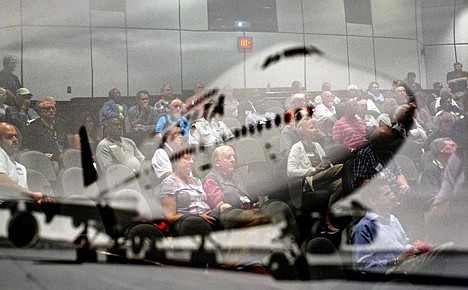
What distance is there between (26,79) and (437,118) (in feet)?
3.12

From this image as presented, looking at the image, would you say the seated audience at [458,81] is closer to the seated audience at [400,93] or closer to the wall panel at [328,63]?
the seated audience at [400,93]

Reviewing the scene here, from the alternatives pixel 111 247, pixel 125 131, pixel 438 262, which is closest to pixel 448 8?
pixel 438 262

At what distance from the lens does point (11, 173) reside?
1062mm

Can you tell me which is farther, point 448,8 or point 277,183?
point 448,8

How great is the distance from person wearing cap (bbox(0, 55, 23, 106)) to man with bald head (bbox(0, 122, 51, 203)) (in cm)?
6

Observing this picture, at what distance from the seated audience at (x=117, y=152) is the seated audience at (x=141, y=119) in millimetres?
19

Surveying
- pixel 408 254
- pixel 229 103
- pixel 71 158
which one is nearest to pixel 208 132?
pixel 229 103

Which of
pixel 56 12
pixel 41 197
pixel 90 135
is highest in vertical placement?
pixel 56 12

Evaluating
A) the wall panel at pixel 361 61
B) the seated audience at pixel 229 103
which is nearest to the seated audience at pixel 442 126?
the wall panel at pixel 361 61

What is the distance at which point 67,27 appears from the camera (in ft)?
3.61

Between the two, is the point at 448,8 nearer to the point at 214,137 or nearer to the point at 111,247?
the point at 214,137

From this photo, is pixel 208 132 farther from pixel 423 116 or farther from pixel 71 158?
pixel 423 116

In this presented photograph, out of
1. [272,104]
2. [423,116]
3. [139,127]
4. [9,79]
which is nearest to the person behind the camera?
[9,79]

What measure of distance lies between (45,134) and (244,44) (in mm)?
447
